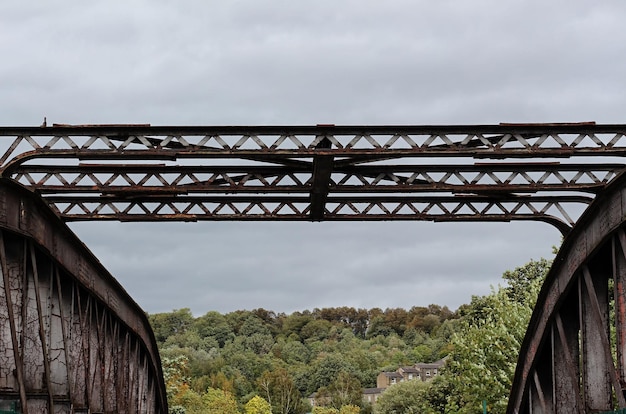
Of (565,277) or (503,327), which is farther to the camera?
(503,327)

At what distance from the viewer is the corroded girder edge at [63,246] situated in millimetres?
12570

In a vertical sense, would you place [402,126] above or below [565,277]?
above

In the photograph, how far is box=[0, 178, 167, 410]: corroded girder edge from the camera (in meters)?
12.6

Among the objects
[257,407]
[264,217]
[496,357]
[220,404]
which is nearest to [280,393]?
[257,407]

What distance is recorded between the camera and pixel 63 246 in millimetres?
14898

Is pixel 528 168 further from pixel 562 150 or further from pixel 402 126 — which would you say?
pixel 402 126

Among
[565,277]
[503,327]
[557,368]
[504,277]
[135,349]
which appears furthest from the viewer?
[504,277]

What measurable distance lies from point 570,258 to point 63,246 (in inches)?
287

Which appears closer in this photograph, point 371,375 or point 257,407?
point 257,407

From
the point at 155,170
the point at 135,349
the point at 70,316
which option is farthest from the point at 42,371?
A: the point at 135,349

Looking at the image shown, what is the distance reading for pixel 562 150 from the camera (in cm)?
1689

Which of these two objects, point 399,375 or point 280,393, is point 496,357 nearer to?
point 280,393

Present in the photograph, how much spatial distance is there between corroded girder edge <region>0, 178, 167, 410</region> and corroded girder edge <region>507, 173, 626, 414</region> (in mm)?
7088

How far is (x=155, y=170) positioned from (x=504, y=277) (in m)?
48.8
